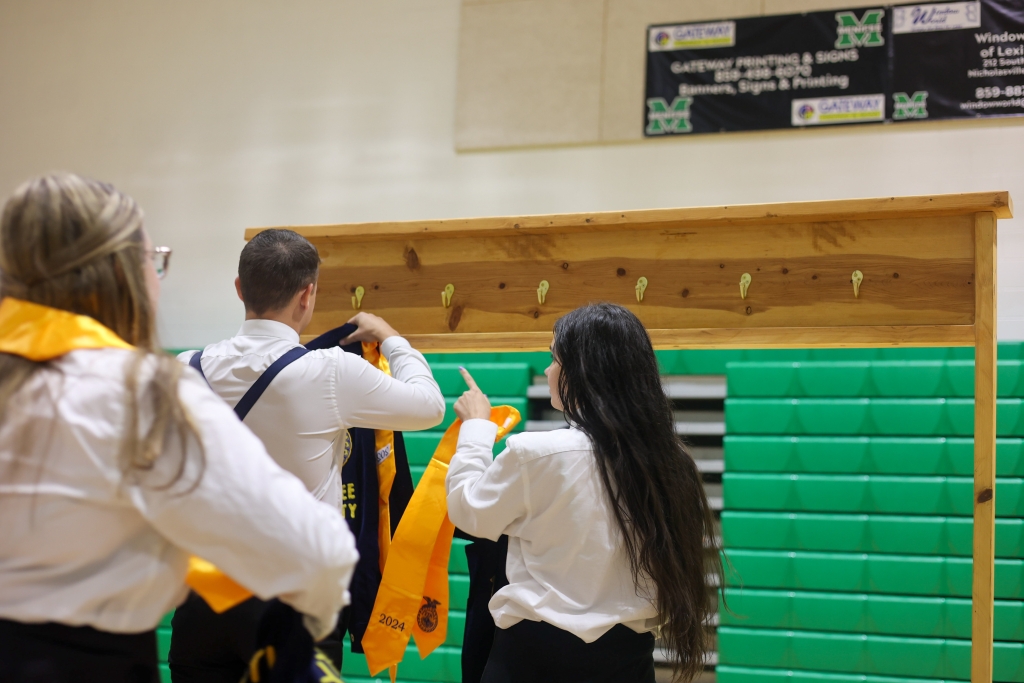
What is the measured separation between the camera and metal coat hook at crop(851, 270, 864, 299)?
278 centimetres

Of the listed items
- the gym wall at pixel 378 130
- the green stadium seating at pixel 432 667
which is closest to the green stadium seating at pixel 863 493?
the gym wall at pixel 378 130

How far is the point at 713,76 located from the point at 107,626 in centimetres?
451

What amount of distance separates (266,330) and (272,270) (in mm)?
145

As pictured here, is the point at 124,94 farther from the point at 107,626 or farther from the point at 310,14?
the point at 107,626

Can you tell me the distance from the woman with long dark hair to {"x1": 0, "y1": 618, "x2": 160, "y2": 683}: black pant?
0.94 m

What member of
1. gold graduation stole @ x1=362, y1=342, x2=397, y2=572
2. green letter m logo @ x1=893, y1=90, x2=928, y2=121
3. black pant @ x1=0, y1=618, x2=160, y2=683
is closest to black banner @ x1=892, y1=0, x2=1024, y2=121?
green letter m logo @ x1=893, y1=90, x2=928, y2=121

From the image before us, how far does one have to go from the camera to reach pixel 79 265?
1119 millimetres

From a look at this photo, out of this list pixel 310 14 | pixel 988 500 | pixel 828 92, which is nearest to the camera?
pixel 988 500

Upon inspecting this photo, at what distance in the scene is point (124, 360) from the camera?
1069 mm

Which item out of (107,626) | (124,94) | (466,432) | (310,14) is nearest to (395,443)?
(466,432)

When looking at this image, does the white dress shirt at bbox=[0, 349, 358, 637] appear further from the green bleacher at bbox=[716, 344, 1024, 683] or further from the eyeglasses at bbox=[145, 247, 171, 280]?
the green bleacher at bbox=[716, 344, 1024, 683]

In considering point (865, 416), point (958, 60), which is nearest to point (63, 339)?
point (865, 416)

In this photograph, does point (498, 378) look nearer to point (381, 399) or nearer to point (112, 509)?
point (381, 399)

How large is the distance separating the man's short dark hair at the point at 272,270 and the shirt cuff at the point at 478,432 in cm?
53
